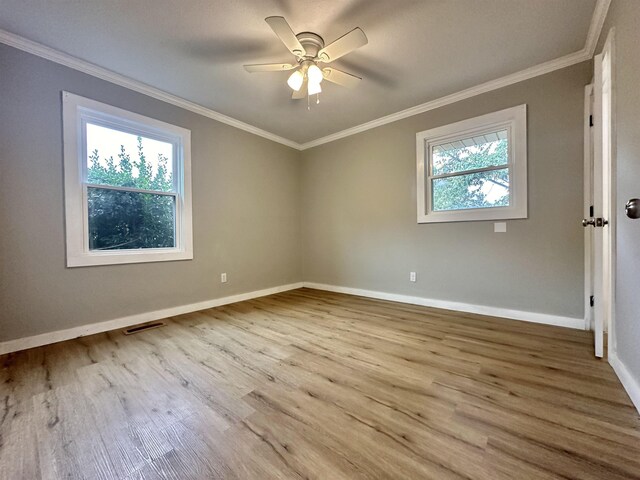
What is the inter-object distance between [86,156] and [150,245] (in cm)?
104

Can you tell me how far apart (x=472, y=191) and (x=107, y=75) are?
405 cm

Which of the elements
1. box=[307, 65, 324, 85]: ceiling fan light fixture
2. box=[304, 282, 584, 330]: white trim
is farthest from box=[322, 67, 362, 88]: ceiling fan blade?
box=[304, 282, 584, 330]: white trim

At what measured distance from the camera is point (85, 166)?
248cm

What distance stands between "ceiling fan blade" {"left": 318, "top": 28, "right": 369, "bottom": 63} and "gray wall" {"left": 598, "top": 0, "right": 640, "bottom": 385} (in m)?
1.45

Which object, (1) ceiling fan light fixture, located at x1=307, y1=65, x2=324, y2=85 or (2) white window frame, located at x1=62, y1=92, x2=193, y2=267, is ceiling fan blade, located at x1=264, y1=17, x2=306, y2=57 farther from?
(2) white window frame, located at x1=62, y1=92, x2=193, y2=267

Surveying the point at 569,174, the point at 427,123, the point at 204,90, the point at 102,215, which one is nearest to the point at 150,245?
the point at 102,215

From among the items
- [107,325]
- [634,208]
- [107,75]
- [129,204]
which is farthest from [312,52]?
[107,325]

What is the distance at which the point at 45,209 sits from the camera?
2262 mm

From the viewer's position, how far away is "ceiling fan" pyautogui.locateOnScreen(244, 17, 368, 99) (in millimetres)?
1829

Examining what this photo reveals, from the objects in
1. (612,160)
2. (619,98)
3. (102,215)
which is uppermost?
(619,98)

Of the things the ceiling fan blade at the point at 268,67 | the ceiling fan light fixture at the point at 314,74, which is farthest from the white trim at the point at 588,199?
the ceiling fan blade at the point at 268,67

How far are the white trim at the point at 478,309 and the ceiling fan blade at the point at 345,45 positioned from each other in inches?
112

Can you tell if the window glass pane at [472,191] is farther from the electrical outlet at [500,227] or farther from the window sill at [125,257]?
the window sill at [125,257]

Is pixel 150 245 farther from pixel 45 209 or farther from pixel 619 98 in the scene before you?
pixel 619 98
